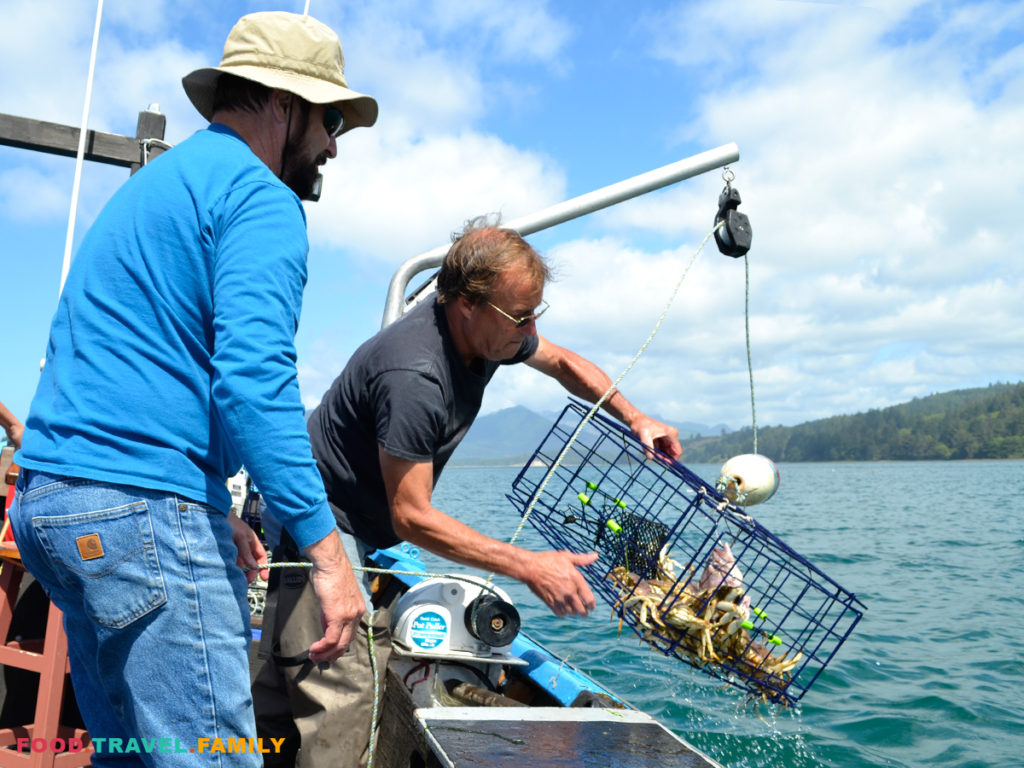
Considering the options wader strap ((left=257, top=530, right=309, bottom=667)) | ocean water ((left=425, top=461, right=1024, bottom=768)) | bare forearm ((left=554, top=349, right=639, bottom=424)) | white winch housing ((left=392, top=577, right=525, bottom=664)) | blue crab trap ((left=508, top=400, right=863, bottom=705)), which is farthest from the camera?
ocean water ((left=425, top=461, right=1024, bottom=768))

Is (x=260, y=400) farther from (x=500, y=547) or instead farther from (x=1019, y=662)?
(x=1019, y=662)

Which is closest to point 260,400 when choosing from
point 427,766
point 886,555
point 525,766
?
point 525,766

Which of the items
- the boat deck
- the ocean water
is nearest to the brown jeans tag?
the boat deck

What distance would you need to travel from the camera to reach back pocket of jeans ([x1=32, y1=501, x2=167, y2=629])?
1.62m

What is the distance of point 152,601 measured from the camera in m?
1.63

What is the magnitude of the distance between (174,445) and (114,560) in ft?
0.85

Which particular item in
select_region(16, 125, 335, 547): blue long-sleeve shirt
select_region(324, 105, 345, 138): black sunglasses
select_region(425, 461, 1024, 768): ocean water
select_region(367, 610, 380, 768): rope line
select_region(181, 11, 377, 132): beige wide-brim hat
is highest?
select_region(181, 11, 377, 132): beige wide-brim hat

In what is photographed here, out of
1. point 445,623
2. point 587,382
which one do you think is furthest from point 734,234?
point 445,623

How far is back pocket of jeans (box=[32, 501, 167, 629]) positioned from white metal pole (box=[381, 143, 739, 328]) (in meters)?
2.93

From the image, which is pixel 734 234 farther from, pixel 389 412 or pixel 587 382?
pixel 389 412

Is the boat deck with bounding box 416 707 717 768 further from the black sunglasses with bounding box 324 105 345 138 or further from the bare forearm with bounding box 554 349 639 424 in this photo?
the black sunglasses with bounding box 324 105 345 138

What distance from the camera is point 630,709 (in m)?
2.96

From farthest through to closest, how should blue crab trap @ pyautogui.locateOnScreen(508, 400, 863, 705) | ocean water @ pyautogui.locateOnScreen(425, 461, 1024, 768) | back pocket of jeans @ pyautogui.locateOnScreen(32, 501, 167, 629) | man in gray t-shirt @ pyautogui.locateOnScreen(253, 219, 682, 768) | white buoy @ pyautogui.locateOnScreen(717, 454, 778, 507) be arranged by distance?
1. ocean water @ pyautogui.locateOnScreen(425, 461, 1024, 768)
2. white buoy @ pyautogui.locateOnScreen(717, 454, 778, 507)
3. blue crab trap @ pyautogui.locateOnScreen(508, 400, 863, 705)
4. man in gray t-shirt @ pyautogui.locateOnScreen(253, 219, 682, 768)
5. back pocket of jeans @ pyautogui.locateOnScreen(32, 501, 167, 629)

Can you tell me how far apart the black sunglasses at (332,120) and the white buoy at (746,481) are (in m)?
2.16
